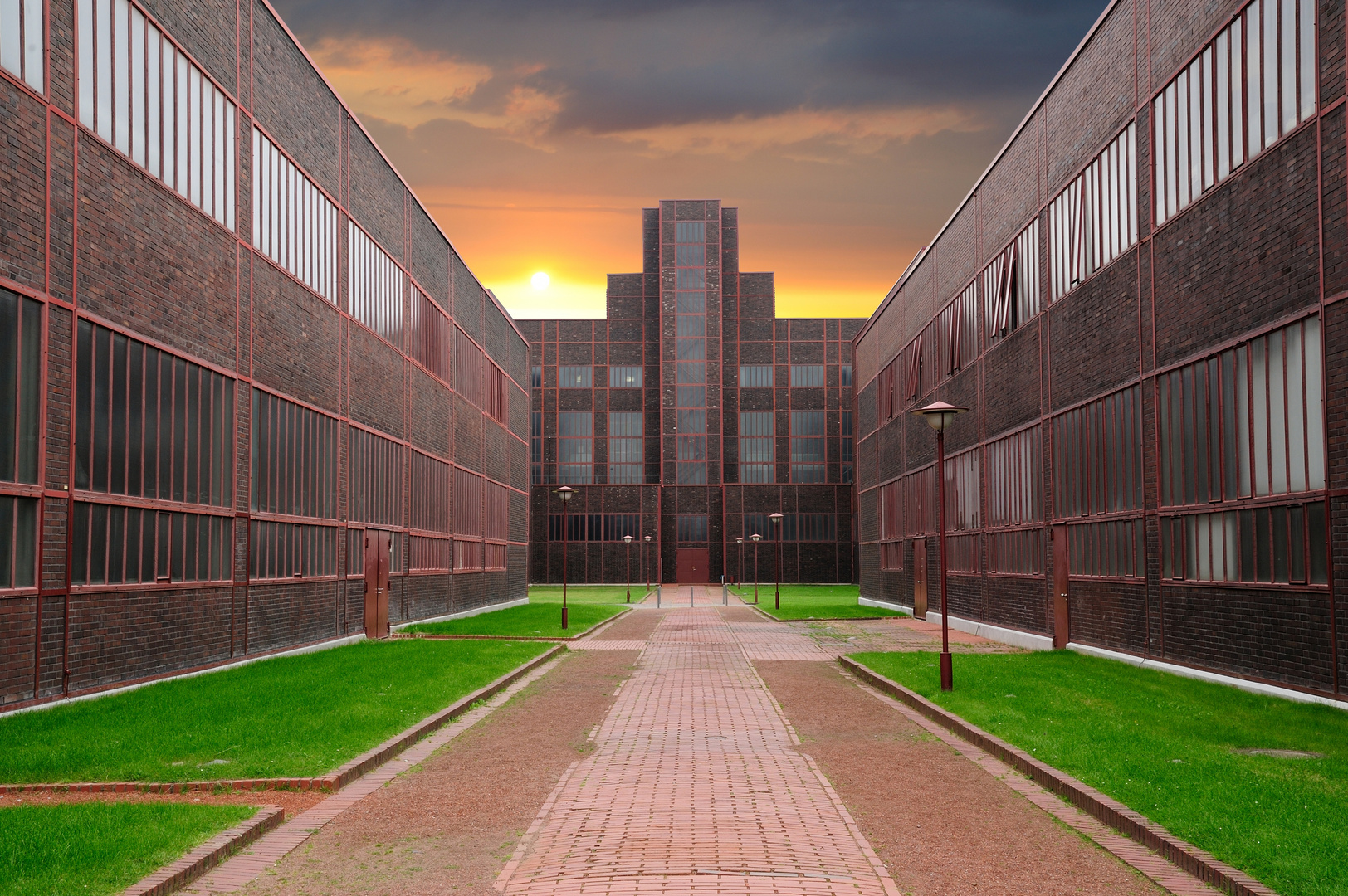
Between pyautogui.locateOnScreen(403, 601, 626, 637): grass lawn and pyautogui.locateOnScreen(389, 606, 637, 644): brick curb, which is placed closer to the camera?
pyautogui.locateOnScreen(389, 606, 637, 644): brick curb

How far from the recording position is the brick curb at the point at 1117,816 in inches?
260

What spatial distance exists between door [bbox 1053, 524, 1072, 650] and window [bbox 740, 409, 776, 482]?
2352 inches

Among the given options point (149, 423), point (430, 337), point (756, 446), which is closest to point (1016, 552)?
point (430, 337)

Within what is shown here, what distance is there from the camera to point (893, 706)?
1522 cm

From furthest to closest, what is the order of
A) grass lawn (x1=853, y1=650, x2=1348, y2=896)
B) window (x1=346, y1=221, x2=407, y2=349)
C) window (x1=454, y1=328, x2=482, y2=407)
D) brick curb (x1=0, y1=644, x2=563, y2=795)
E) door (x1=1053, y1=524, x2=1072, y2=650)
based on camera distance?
window (x1=454, y1=328, x2=482, y2=407) → window (x1=346, y1=221, x2=407, y2=349) → door (x1=1053, y1=524, x2=1072, y2=650) → brick curb (x1=0, y1=644, x2=563, y2=795) → grass lawn (x1=853, y1=650, x2=1348, y2=896)

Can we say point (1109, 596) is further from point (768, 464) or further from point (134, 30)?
point (768, 464)

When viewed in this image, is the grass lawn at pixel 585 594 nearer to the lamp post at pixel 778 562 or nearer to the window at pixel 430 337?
the lamp post at pixel 778 562

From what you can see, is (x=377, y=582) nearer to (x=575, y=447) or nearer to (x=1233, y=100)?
(x=1233, y=100)

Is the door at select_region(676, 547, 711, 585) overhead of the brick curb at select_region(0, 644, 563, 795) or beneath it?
beneath

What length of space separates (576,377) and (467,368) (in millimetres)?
43976

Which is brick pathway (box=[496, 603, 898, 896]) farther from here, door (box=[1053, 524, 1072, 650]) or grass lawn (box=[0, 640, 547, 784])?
door (box=[1053, 524, 1072, 650])

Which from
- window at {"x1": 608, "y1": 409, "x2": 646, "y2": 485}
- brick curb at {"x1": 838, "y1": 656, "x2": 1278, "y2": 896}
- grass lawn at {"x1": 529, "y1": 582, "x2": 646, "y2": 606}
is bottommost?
grass lawn at {"x1": 529, "y1": 582, "x2": 646, "y2": 606}

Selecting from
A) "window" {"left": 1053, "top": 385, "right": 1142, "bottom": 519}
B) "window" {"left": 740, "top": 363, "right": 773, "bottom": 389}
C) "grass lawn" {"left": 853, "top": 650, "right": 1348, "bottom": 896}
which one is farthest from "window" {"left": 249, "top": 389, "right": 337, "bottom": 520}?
"window" {"left": 740, "top": 363, "right": 773, "bottom": 389}

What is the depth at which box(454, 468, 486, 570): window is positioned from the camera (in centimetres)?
4022
